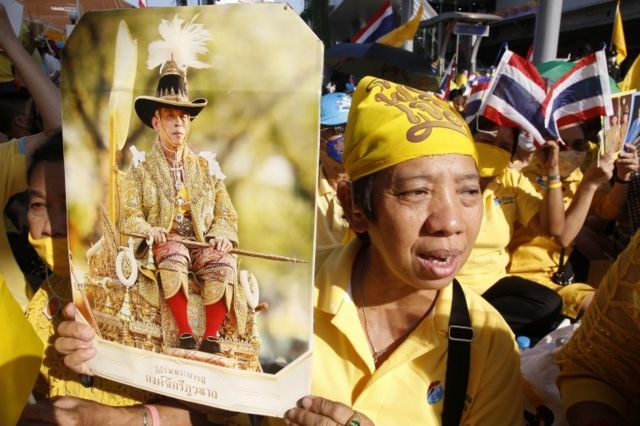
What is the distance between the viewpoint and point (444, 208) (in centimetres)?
128

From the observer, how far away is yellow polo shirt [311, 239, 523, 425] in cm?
135

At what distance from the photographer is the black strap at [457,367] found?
1342 mm

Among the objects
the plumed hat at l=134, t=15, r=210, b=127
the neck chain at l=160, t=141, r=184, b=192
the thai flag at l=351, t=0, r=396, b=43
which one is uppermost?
the thai flag at l=351, t=0, r=396, b=43

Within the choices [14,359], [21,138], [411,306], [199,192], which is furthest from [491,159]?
[14,359]

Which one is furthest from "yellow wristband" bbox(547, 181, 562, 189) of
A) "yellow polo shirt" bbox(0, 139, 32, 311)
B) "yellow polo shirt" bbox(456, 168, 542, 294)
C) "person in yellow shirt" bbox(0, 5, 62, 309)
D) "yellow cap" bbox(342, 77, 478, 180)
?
"yellow polo shirt" bbox(0, 139, 32, 311)

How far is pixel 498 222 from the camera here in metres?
2.89

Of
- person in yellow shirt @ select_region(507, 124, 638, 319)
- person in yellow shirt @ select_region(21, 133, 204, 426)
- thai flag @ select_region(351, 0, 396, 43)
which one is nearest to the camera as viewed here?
person in yellow shirt @ select_region(21, 133, 204, 426)

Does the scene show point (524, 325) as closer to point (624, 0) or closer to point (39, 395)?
point (39, 395)

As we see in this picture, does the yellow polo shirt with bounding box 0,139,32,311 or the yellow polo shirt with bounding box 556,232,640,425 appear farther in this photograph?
the yellow polo shirt with bounding box 0,139,32,311

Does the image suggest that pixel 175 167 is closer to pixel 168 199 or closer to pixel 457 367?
pixel 168 199

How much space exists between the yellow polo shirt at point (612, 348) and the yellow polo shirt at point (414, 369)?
19 cm

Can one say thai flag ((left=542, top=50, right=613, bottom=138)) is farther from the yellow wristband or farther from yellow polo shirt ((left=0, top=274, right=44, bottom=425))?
yellow polo shirt ((left=0, top=274, right=44, bottom=425))

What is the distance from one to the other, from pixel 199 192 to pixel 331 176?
204 centimetres

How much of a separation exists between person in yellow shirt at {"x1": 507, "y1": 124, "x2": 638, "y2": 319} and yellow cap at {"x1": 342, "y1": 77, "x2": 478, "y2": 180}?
190 cm
